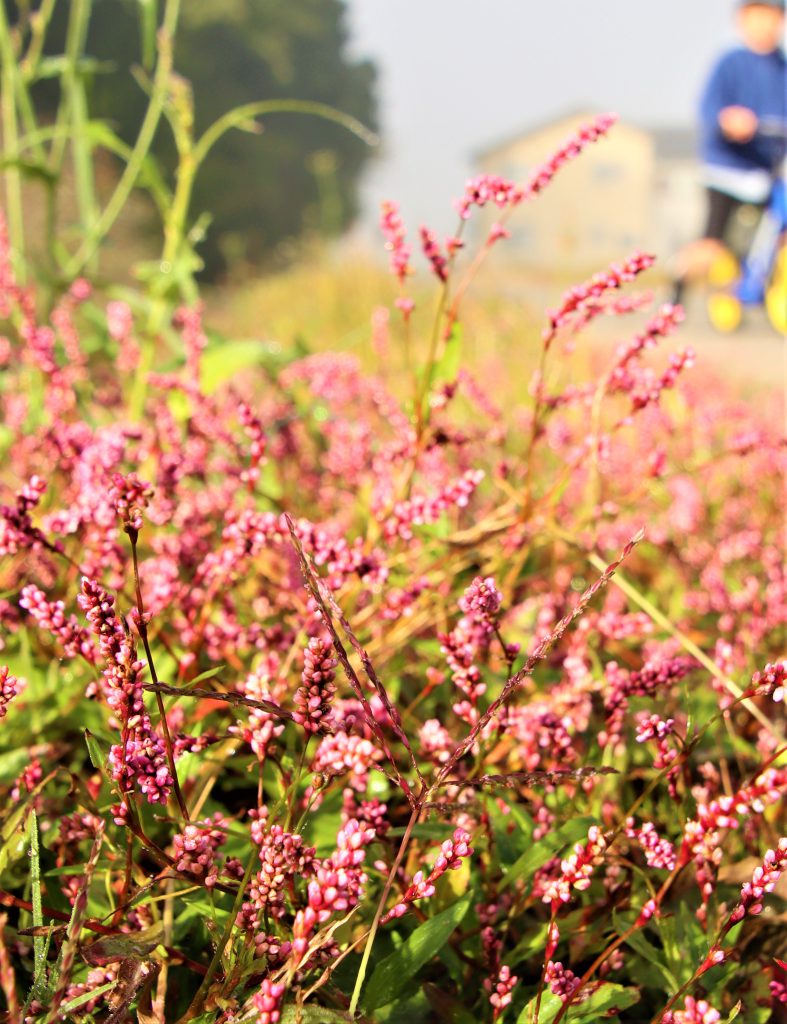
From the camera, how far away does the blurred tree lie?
91.5ft

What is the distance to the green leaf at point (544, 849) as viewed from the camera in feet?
3.91

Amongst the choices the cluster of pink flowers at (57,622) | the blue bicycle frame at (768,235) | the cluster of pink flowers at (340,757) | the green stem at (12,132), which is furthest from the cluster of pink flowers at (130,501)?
the blue bicycle frame at (768,235)

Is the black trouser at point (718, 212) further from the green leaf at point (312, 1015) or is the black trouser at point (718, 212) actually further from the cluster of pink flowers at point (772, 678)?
the green leaf at point (312, 1015)

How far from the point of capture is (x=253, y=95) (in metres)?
38.1

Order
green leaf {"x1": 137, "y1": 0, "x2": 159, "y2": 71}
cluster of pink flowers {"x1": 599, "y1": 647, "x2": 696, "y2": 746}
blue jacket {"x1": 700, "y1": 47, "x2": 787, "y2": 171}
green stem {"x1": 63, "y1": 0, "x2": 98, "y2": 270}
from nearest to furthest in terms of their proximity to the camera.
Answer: cluster of pink flowers {"x1": 599, "y1": 647, "x2": 696, "y2": 746}, green leaf {"x1": 137, "y1": 0, "x2": 159, "y2": 71}, green stem {"x1": 63, "y1": 0, "x2": 98, "y2": 270}, blue jacket {"x1": 700, "y1": 47, "x2": 787, "y2": 171}

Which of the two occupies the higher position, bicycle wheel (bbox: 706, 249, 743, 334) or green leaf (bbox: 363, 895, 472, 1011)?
bicycle wheel (bbox: 706, 249, 743, 334)

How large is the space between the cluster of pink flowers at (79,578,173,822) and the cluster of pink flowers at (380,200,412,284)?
716 millimetres

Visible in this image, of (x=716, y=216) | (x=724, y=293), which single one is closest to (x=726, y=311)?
(x=724, y=293)

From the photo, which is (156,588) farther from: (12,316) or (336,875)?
(12,316)

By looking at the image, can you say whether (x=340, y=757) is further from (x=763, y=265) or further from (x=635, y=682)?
(x=763, y=265)

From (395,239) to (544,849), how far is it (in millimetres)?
833

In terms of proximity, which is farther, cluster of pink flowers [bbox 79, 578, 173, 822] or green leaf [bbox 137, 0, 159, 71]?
green leaf [bbox 137, 0, 159, 71]

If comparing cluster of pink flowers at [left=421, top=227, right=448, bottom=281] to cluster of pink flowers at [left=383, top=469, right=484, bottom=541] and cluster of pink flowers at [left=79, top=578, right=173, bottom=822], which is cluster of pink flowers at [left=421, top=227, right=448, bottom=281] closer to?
cluster of pink flowers at [left=383, top=469, right=484, bottom=541]

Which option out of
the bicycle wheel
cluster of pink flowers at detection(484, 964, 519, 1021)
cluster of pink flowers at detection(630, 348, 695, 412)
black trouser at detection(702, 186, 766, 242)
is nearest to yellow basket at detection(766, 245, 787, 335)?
the bicycle wheel
